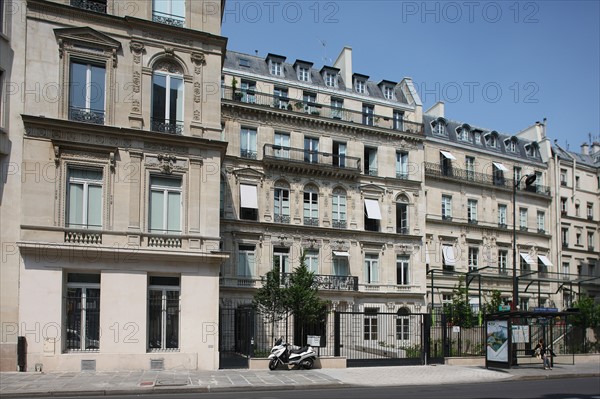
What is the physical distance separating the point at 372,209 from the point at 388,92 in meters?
10.5

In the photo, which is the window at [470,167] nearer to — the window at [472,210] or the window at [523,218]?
the window at [472,210]

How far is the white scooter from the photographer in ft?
74.0

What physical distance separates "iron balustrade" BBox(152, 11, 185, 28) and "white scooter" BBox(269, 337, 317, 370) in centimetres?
1302

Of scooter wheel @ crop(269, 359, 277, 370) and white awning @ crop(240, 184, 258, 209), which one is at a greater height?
white awning @ crop(240, 184, 258, 209)

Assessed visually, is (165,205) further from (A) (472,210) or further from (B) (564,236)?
(B) (564,236)

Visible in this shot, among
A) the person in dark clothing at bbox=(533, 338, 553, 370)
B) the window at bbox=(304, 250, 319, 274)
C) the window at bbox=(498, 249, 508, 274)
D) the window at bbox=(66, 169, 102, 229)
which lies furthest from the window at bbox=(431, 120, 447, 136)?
the window at bbox=(66, 169, 102, 229)

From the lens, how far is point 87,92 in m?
22.2

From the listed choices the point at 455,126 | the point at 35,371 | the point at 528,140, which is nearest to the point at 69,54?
the point at 35,371

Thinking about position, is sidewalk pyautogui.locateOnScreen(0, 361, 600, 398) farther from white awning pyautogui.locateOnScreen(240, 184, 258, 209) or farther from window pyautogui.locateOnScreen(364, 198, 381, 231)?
window pyautogui.locateOnScreen(364, 198, 381, 231)

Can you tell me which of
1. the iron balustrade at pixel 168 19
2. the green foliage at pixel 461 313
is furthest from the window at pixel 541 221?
the iron balustrade at pixel 168 19

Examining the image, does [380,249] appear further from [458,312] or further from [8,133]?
[8,133]

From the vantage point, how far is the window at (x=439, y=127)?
4741 centimetres

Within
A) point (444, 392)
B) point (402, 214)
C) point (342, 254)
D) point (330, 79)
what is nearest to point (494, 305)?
point (402, 214)

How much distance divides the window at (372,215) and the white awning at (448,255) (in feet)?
20.4
